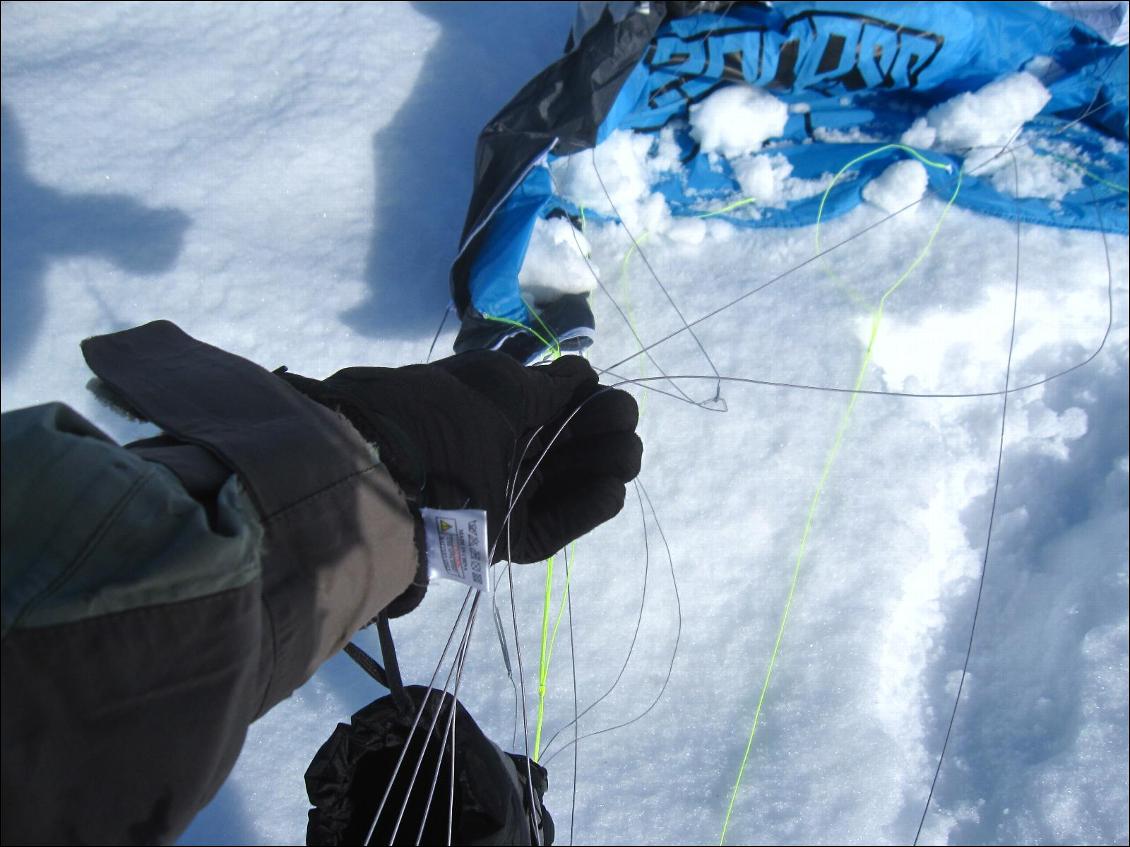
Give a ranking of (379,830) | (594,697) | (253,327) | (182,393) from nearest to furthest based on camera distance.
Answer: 1. (182,393)
2. (379,830)
3. (594,697)
4. (253,327)

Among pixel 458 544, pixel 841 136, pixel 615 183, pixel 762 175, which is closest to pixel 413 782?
pixel 458 544

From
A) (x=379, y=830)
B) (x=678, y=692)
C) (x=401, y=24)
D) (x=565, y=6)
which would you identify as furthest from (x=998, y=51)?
(x=379, y=830)

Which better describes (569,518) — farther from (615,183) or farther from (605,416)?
(615,183)

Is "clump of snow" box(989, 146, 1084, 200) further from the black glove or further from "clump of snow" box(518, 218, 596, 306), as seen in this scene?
the black glove

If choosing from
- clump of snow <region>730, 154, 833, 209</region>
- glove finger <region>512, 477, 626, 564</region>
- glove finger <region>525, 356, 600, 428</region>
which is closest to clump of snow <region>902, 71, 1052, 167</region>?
clump of snow <region>730, 154, 833, 209</region>

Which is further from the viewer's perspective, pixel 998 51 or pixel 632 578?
pixel 998 51

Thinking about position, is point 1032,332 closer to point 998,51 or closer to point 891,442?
point 891,442

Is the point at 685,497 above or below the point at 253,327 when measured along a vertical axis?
below

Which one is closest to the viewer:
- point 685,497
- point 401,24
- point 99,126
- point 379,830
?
point 379,830
